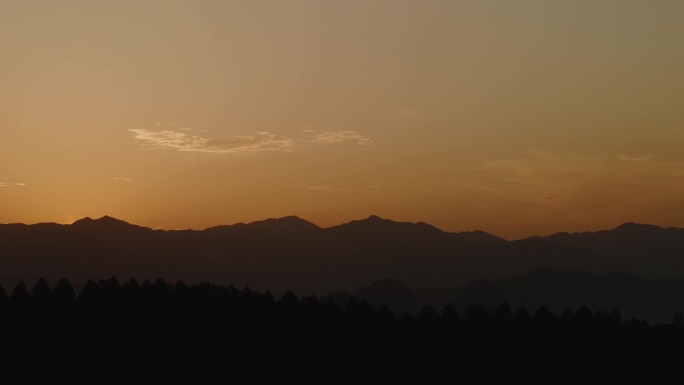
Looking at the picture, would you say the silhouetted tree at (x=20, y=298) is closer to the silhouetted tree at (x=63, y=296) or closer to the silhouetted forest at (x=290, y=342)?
the silhouetted forest at (x=290, y=342)

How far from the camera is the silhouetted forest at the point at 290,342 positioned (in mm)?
71562

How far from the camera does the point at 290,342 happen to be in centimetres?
8188

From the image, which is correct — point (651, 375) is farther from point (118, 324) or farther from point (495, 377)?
point (118, 324)

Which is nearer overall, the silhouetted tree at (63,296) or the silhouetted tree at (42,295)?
the silhouetted tree at (42,295)

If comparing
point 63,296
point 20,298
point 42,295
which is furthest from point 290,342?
point 20,298

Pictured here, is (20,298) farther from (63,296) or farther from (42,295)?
(63,296)

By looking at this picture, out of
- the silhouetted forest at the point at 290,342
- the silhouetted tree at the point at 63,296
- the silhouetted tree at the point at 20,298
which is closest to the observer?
the silhouetted forest at the point at 290,342

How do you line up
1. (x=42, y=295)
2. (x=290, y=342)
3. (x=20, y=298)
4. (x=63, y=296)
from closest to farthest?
1. (x=290, y=342)
2. (x=20, y=298)
3. (x=42, y=295)
4. (x=63, y=296)

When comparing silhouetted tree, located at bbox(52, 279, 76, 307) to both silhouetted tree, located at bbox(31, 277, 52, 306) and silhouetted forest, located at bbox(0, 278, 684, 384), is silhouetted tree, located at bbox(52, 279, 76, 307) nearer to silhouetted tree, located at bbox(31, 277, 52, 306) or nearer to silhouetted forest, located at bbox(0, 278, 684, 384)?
silhouetted forest, located at bbox(0, 278, 684, 384)

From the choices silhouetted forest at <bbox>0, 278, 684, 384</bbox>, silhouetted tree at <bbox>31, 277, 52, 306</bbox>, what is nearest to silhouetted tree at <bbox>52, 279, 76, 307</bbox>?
silhouetted forest at <bbox>0, 278, 684, 384</bbox>

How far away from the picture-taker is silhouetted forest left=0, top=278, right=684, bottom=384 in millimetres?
71562

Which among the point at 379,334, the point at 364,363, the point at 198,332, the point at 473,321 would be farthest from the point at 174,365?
the point at 473,321

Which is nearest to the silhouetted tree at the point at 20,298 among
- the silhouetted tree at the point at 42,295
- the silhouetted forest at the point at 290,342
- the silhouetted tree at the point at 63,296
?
the silhouetted forest at the point at 290,342

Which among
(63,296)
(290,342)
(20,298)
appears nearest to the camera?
(290,342)
